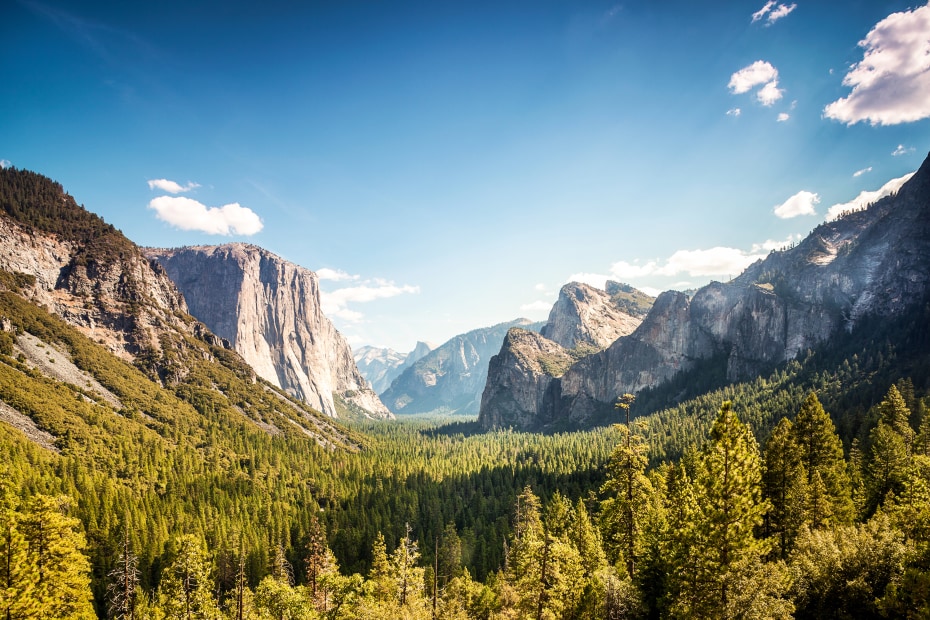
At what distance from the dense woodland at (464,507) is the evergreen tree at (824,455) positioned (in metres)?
0.16

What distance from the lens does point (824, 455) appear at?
39.0 metres

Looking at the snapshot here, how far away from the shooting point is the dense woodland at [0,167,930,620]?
2431 centimetres

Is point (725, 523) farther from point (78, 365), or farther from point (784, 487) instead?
point (78, 365)

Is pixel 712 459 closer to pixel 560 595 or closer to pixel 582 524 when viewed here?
pixel 560 595

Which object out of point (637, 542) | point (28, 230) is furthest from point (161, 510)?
point (28, 230)

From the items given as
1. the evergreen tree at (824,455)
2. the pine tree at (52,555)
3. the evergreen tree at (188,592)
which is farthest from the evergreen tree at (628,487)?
the evergreen tree at (188,592)

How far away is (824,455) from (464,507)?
90370mm

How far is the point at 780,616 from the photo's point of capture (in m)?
20.8

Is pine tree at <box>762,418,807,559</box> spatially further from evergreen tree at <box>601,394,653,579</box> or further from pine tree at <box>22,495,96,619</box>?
pine tree at <box>22,495,96,619</box>

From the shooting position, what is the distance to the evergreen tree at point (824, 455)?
36.2 m

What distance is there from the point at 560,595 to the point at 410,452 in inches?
6547

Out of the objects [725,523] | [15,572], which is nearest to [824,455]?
[725,523]

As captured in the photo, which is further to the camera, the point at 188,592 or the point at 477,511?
the point at 477,511

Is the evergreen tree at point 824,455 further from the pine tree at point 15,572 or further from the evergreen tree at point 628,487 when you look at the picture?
the pine tree at point 15,572
